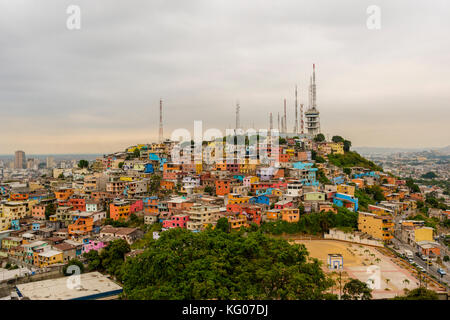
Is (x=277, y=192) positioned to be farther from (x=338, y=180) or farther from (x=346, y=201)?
(x=338, y=180)


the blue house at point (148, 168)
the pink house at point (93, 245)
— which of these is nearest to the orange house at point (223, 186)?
the pink house at point (93, 245)

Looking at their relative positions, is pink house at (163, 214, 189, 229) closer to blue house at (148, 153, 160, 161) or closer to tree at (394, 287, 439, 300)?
tree at (394, 287, 439, 300)

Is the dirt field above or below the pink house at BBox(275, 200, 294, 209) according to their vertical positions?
below

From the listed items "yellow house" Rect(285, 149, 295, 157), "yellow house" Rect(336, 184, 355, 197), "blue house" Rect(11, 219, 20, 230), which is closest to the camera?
"blue house" Rect(11, 219, 20, 230)

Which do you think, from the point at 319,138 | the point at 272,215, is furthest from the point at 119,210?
the point at 319,138

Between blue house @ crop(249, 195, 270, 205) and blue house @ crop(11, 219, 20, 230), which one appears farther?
blue house @ crop(11, 219, 20, 230)

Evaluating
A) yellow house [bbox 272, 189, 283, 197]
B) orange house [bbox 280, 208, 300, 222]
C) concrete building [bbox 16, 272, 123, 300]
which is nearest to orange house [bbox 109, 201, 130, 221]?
→ concrete building [bbox 16, 272, 123, 300]
